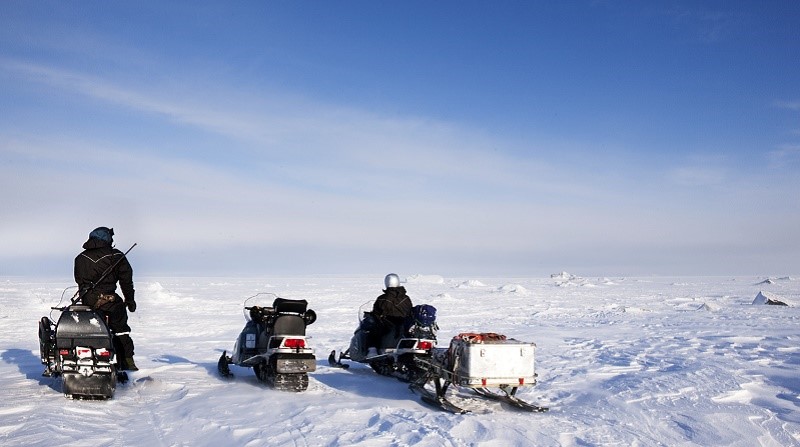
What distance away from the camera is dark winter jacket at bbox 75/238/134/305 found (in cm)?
755

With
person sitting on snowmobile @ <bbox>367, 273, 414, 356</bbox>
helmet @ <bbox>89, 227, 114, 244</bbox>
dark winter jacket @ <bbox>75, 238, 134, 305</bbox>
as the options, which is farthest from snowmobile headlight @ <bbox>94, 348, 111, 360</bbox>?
person sitting on snowmobile @ <bbox>367, 273, 414, 356</bbox>

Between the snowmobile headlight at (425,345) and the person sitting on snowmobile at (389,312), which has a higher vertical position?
the person sitting on snowmobile at (389,312)

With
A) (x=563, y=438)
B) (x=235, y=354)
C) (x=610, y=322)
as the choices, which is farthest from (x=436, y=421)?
(x=610, y=322)

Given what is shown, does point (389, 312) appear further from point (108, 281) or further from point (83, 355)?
point (83, 355)

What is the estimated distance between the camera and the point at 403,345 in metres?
8.32

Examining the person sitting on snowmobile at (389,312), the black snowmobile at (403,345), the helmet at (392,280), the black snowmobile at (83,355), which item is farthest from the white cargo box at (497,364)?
the black snowmobile at (83,355)

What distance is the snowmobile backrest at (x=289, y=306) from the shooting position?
26.3 ft

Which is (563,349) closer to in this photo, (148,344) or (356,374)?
(356,374)

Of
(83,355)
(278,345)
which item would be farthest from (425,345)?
(83,355)

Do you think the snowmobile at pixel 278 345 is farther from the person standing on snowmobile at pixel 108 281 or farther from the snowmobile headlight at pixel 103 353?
the snowmobile headlight at pixel 103 353

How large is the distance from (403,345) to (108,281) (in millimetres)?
3981

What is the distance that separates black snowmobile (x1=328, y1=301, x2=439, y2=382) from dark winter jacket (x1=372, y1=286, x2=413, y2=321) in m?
0.19

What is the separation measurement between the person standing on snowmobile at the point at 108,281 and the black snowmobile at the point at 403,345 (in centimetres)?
338

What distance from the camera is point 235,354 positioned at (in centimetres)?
883
